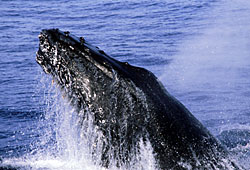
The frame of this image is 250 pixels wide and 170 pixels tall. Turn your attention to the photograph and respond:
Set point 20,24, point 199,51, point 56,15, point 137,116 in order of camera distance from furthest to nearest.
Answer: point 56,15 → point 20,24 → point 199,51 → point 137,116

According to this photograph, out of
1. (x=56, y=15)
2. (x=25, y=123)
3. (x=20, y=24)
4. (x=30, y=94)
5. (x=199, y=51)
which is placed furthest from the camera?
(x=56, y=15)

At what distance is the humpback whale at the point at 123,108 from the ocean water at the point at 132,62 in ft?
0.72

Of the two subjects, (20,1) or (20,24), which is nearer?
(20,24)

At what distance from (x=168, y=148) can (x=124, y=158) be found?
514 millimetres

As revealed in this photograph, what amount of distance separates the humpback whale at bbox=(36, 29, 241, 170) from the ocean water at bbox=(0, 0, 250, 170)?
22 cm

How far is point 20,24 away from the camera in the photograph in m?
24.4

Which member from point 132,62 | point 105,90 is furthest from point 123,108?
point 132,62

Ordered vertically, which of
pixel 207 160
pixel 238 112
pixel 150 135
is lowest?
pixel 238 112

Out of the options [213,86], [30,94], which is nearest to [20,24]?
[30,94]

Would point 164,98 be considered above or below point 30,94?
above

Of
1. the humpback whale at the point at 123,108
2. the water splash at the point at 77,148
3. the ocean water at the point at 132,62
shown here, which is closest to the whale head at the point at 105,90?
the humpback whale at the point at 123,108

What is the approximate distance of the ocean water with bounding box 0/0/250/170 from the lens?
28.7 ft

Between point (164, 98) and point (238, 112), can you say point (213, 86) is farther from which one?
point (164, 98)

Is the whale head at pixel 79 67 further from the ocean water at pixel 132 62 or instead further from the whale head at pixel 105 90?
the ocean water at pixel 132 62
